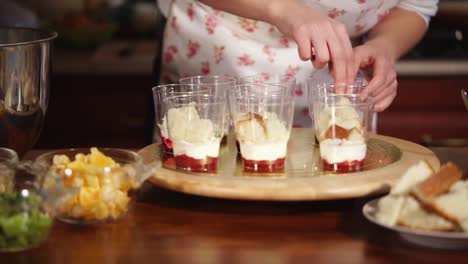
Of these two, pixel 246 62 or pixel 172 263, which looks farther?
pixel 246 62

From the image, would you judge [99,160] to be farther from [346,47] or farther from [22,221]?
[346,47]

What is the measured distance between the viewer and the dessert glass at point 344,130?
1.56 meters

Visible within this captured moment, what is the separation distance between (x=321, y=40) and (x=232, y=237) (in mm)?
473

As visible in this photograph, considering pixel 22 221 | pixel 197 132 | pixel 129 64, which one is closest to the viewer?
pixel 22 221

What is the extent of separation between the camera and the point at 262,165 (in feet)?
5.20

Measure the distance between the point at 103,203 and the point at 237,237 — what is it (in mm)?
208

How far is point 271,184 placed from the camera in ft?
4.85

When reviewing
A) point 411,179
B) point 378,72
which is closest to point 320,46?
point 378,72

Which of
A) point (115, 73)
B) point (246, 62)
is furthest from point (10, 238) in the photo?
point (115, 73)

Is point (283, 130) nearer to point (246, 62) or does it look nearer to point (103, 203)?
point (103, 203)

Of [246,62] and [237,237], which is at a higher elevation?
[246,62]

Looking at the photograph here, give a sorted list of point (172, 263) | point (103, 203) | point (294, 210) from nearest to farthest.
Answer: point (172, 263), point (103, 203), point (294, 210)

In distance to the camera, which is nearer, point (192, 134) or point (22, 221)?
point (22, 221)

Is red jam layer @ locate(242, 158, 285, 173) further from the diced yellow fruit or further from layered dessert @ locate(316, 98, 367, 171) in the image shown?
the diced yellow fruit
